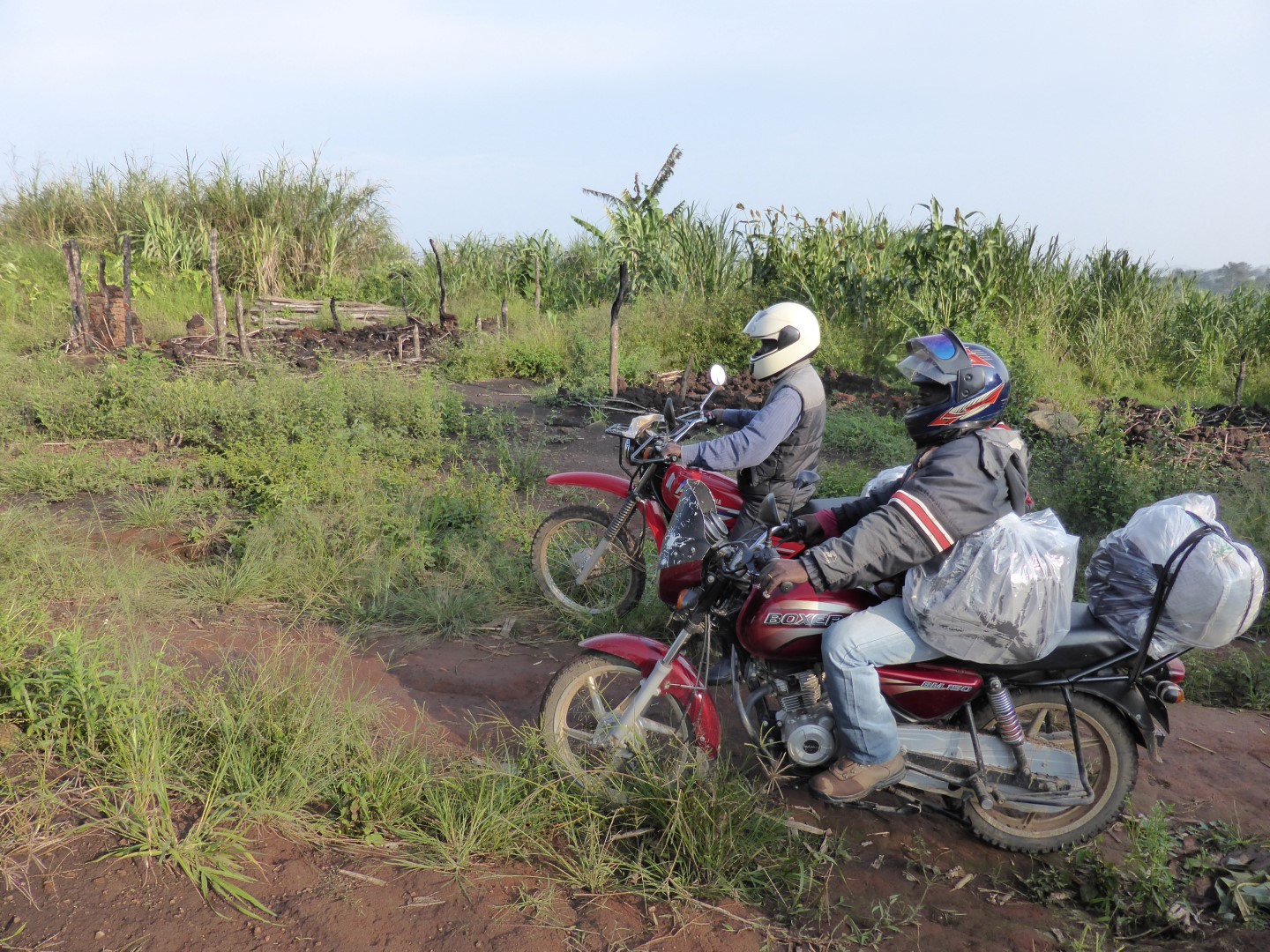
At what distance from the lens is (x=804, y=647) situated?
3254 millimetres

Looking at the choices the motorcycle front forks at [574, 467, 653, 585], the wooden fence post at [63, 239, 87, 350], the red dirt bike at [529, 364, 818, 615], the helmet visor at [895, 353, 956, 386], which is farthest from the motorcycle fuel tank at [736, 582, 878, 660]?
the wooden fence post at [63, 239, 87, 350]

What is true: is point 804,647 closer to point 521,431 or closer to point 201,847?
point 201,847

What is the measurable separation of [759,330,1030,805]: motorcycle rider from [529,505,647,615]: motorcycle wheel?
87.9 inches

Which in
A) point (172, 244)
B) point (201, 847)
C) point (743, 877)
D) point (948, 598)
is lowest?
point (743, 877)

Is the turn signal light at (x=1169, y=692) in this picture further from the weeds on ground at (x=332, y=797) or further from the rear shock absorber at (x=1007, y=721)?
the weeds on ground at (x=332, y=797)

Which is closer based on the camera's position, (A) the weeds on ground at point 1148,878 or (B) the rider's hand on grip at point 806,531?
(A) the weeds on ground at point 1148,878

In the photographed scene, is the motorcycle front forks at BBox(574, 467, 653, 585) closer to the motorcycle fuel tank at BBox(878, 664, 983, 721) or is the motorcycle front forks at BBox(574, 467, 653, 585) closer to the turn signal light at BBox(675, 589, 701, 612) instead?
the turn signal light at BBox(675, 589, 701, 612)

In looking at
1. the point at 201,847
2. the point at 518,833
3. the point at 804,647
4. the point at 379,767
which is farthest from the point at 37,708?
the point at 804,647

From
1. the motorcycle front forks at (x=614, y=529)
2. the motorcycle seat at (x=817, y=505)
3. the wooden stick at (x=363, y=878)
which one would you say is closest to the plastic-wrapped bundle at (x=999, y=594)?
the motorcycle seat at (x=817, y=505)

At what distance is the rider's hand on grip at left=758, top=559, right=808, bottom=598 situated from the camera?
298 centimetres

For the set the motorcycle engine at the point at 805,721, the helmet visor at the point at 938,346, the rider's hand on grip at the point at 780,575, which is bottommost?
the motorcycle engine at the point at 805,721

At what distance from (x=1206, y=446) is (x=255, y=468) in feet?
27.4

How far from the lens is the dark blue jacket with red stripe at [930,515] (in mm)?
2994

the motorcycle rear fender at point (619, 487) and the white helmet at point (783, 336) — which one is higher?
the white helmet at point (783, 336)
